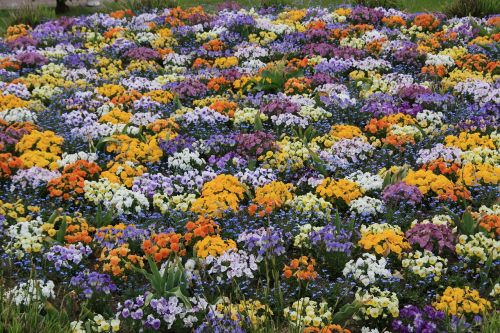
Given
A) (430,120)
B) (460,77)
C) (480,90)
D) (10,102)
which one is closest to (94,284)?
(10,102)

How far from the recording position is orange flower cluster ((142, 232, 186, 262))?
698 centimetres

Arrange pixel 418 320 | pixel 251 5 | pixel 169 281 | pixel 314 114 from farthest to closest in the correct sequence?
pixel 251 5 < pixel 314 114 < pixel 169 281 < pixel 418 320

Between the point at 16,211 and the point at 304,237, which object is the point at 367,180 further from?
the point at 16,211

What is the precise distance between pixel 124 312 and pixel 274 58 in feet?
28.7

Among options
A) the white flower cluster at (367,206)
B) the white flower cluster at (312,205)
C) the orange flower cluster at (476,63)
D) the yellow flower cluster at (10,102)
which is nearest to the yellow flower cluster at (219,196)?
the white flower cluster at (312,205)

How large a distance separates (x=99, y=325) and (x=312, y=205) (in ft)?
9.82

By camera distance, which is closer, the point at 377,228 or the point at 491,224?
the point at 491,224

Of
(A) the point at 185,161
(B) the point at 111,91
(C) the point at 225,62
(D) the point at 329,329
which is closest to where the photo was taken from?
(D) the point at 329,329

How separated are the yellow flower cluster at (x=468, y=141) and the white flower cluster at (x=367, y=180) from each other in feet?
4.88

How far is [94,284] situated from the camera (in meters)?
6.50

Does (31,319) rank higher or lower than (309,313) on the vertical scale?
higher

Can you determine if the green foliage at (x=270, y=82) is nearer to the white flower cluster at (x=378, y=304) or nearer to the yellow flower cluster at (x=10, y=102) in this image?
the yellow flower cluster at (x=10, y=102)

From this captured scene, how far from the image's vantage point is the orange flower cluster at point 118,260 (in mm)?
6793

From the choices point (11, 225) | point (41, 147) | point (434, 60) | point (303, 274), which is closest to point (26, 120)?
point (41, 147)
